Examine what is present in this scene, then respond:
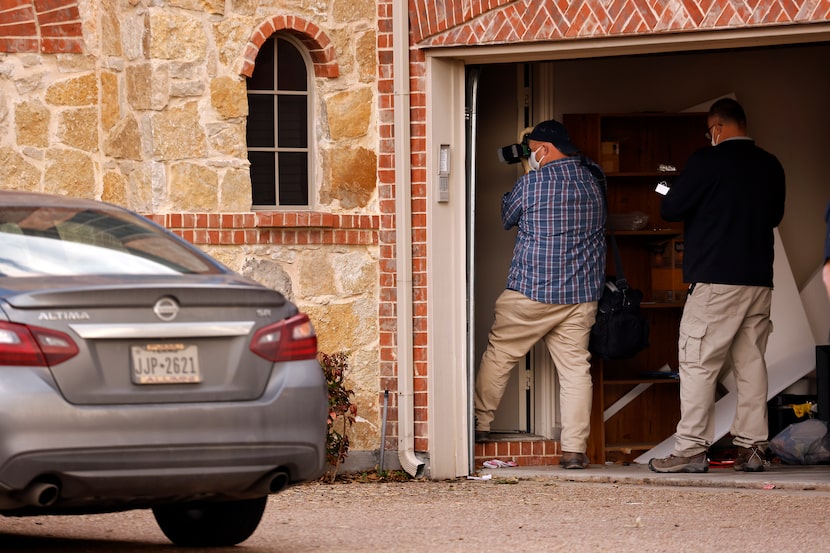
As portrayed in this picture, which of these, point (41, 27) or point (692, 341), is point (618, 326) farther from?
point (41, 27)

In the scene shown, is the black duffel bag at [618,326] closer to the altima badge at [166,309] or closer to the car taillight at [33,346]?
the altima badge at [166,309]

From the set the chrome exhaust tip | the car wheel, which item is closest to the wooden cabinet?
the car wheel

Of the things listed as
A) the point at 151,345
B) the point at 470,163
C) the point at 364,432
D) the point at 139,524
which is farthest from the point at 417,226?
the point at 151,345

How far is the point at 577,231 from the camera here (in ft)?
33.7

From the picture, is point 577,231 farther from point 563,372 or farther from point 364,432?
point 364,432

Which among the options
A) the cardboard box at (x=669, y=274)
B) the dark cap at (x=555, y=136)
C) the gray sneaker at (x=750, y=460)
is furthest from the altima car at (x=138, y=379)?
the cardboard box at (x=669, y=274)

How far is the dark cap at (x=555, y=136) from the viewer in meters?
10.4

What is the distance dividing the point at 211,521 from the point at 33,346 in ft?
5.24

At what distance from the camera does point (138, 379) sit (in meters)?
5.65

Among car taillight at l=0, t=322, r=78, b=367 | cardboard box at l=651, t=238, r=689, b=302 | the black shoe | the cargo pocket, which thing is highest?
car taillight at l=0, t=322, r=78, b=367

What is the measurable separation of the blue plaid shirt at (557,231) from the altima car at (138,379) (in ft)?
13.7

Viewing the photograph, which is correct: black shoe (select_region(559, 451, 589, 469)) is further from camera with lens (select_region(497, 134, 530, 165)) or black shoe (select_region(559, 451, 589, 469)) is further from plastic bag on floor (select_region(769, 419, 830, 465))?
camera with lens (select_region(497, 134, 530, 165))

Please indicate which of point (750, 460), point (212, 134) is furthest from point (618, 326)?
point (212, 134)

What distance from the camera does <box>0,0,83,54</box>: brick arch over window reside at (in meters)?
10.0
